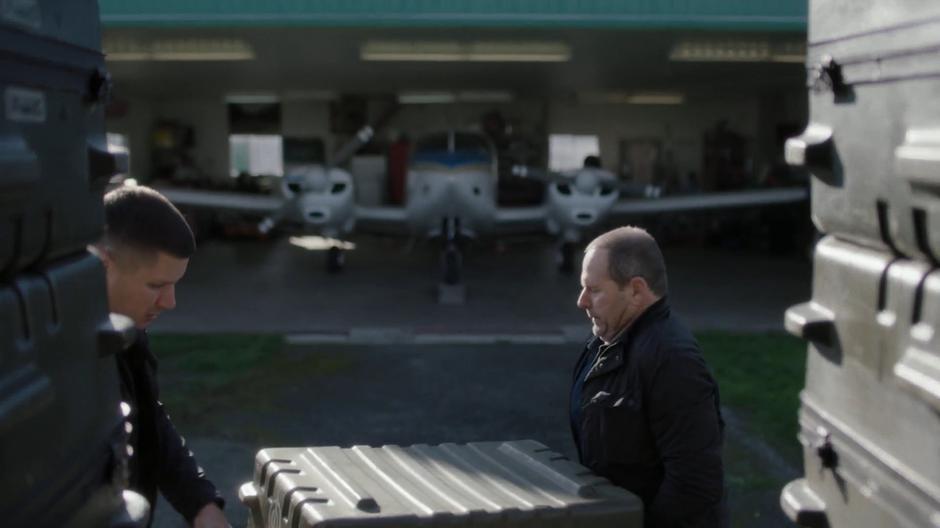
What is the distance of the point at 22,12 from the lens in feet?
4.19

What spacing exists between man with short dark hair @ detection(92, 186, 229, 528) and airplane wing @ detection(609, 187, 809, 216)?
15.5 m

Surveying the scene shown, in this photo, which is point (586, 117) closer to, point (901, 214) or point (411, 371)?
point (411, 371)

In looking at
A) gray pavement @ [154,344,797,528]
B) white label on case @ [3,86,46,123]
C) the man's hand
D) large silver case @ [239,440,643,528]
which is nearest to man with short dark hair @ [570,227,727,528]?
large silver case @ [239,440,643,528]

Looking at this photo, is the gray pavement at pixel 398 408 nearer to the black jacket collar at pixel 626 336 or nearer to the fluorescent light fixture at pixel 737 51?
the black jacket collar at pixel 626 336

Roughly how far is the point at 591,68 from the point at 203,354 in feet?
31.4

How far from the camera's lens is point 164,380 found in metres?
8.88

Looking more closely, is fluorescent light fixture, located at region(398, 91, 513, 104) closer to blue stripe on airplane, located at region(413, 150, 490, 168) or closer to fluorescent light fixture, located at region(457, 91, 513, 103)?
fluorescent light fixture, located at region(457, 91, 513, 103)

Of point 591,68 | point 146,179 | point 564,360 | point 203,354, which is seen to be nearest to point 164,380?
point 203,354

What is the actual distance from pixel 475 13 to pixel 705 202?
7958 millimetres

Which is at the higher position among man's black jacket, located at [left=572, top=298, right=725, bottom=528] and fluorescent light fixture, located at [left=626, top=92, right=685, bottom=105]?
fluorescent light fixture, located at [left=626, top=92, right=685, bottom=105]

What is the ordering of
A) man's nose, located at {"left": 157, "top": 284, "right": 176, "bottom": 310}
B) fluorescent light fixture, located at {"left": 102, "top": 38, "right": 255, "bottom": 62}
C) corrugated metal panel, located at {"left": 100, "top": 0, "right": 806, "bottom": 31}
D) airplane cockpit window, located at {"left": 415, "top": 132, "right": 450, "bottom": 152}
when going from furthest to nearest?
airplane cockpit window, located at {"left": 415, "top": 132, "right": 450, "bottom": 152} < fluorescent light fixture, located at {"left": 102, "top": 38, "right": 255, "bottom": 62} < corrugated metal panel, located at {"left": 100, "top": 0, "right": 806, "bottom": 31} < man's nose, located at {"left": 157, "top": 284, "right": 176, "bottom": 310}

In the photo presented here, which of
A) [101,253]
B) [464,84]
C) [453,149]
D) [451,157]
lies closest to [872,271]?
[101,253]

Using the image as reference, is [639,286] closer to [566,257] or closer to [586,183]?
[586,183]

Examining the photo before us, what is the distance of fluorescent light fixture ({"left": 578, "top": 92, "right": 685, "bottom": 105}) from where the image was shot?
2316cm
